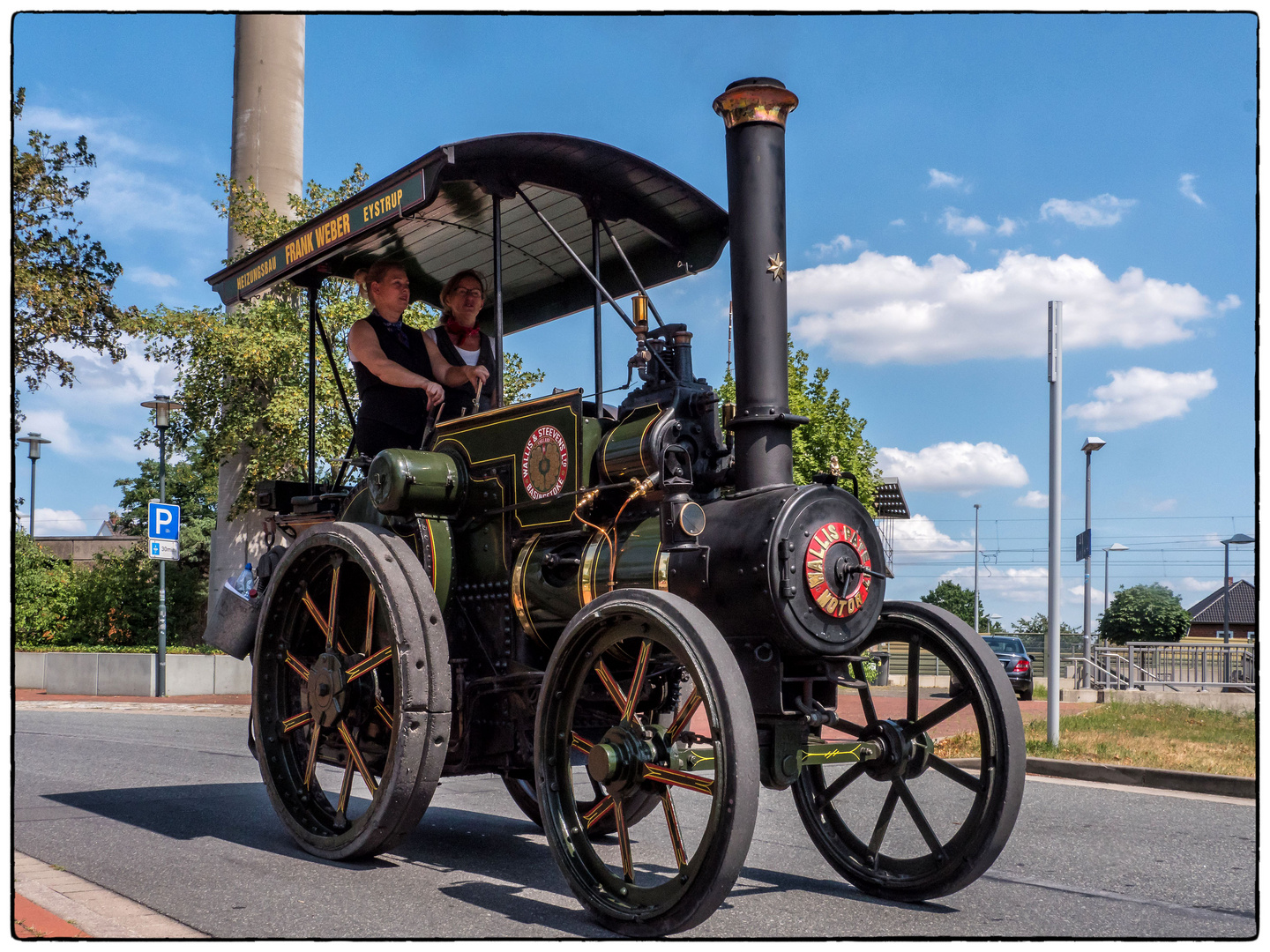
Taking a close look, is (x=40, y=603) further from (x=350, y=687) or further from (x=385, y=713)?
(x=385, y=713)

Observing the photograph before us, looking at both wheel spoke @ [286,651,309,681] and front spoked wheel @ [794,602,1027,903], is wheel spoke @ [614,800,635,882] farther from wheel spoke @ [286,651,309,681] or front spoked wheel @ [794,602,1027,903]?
wheel spoke @ [286,651,309,681]

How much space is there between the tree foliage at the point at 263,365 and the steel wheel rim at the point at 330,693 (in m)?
12.2

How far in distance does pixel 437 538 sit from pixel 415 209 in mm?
1376

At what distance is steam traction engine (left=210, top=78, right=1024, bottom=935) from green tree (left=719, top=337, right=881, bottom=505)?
1354 cm

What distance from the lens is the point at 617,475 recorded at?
4.55m

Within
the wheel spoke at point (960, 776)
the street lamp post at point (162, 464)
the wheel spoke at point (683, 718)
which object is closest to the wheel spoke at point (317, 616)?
the wheel spoke at point (683, 718)

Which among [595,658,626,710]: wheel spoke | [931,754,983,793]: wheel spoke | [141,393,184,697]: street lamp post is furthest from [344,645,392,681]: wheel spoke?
[141,393,184,697]: street lamp post

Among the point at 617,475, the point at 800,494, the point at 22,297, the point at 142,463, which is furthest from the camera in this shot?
the point at 142,463

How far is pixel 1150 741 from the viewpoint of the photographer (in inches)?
426

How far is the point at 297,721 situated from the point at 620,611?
2.22m

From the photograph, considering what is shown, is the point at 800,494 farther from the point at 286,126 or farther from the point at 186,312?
the point at 286,126

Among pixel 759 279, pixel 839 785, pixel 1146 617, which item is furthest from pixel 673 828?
pixel 1146 617

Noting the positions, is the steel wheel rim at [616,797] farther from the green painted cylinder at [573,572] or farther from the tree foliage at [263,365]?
the tree foliage at [263,365]

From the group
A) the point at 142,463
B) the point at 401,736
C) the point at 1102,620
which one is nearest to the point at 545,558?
the point at 401,736
